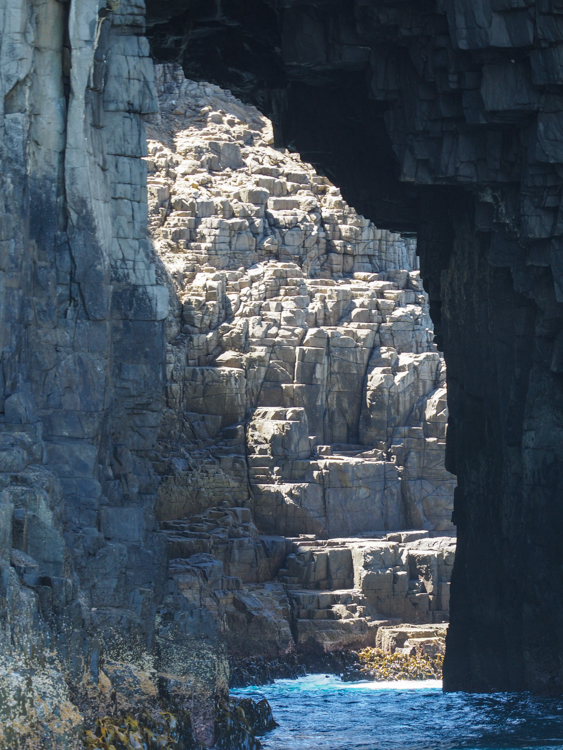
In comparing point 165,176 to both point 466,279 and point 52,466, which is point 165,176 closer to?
point 466,279

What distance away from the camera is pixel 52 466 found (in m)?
23.3

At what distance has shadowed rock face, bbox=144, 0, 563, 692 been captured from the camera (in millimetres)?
26125

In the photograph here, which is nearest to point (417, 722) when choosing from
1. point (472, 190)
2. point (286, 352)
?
point (472, 190)

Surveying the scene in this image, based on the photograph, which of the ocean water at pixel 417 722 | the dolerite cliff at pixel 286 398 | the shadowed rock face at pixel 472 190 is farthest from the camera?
the dolerite cliff at pixel 286 398

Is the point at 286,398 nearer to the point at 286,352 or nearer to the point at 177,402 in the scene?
the point at 286,352

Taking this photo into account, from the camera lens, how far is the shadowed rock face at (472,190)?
26.1 metres

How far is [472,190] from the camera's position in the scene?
94.0 ft

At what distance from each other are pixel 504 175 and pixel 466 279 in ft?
16.2

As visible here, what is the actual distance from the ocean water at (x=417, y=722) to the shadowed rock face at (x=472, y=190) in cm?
84

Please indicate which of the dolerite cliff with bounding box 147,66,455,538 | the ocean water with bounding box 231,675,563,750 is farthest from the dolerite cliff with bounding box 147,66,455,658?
the ocean water with bounding box 231,675,563,750

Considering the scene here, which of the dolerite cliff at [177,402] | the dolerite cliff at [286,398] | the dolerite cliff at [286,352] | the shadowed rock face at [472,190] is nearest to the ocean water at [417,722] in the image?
the shadowed rock face at [472,190]

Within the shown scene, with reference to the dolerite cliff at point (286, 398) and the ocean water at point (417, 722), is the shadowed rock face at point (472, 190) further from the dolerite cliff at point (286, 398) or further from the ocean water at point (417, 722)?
the dolerite cliff at point (286, 398)

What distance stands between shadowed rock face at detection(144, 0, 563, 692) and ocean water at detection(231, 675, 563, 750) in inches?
33.1

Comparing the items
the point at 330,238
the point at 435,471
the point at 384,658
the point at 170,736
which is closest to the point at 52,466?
the point at 170,736
